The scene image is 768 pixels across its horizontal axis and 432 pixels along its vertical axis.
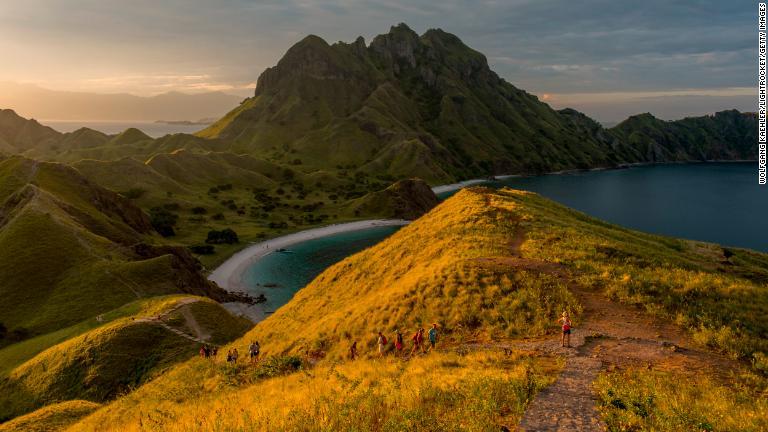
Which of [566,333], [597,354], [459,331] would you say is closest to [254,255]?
[459,331]

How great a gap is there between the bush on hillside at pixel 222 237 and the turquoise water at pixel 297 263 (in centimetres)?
1647

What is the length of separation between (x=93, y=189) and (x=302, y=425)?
12110 centimetres

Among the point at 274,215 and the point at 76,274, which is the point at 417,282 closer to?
the point at 76,274

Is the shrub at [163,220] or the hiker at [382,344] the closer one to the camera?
the hiker at [382,344]

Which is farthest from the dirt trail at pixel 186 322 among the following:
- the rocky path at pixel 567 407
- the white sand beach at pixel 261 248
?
the white sand beach at pixel 261 248

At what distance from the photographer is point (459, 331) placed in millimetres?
24672

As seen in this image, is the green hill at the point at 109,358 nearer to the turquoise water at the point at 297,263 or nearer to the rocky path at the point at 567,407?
the turquoise water at the point at 297,263

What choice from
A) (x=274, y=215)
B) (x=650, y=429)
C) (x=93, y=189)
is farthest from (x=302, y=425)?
(x=274, y=215)

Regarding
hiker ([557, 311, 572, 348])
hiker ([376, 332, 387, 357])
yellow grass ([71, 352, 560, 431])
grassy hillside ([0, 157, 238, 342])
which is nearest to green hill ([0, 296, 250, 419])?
grassy hillside ([0, 157, 238, 342])

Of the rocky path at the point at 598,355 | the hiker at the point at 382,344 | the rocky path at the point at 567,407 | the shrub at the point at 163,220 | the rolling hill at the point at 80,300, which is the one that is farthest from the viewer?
the shrub at the point at 163,220

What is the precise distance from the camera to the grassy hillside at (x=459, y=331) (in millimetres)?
14961

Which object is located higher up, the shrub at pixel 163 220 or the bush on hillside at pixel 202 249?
the shrub at pixel 163 220

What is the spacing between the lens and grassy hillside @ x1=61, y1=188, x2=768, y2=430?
49.1 feet

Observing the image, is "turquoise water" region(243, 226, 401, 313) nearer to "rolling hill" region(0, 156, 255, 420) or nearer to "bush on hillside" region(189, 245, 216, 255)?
"rolling hill" region(0, 156, 255, 420)
